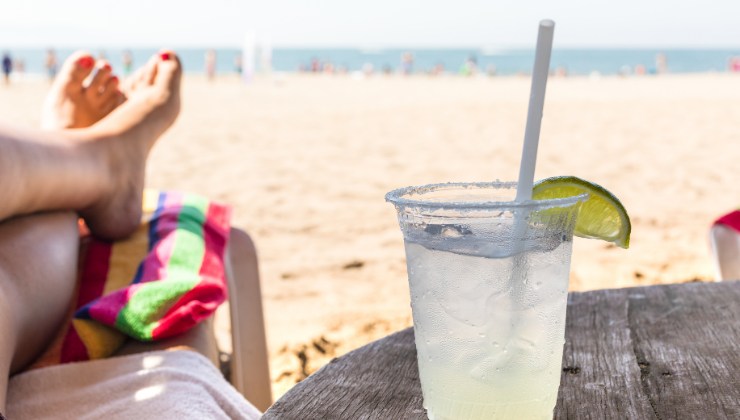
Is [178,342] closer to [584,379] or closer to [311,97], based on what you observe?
[584,379]

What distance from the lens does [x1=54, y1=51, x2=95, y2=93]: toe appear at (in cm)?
247

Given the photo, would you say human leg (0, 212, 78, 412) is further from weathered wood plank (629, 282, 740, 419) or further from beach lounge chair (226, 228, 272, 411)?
weathered wood plank (629, 282, 740, 419)

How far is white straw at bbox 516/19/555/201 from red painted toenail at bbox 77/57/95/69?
2187mm

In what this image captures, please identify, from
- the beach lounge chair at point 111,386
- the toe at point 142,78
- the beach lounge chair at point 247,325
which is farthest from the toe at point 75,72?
the beach lounge chair at point 111,386

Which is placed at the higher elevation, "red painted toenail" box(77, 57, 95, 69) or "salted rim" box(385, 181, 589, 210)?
"salted rim" box(385, 181, 589, 210)

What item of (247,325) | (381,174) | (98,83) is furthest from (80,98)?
(381,174)

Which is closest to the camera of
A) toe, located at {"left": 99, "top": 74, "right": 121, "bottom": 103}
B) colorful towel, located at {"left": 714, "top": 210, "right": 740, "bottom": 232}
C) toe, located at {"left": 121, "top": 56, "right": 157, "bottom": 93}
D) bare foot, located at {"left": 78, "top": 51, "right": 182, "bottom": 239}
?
bare foot, located at {"left": 78, "top": 51, "right": 182, "bottom": 239}

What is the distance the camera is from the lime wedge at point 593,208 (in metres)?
0.73

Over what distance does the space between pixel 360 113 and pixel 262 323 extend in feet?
28.8

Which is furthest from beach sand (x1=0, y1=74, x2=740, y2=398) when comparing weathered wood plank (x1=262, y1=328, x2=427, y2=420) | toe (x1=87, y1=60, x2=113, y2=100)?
weathered wood plank (x1=262, y1=328, x2=427, y2=420)

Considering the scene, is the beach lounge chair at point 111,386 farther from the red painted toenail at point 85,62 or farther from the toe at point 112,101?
the red painted toenail at point 85,62

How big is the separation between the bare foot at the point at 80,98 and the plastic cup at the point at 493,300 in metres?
1.81

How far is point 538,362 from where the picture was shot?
72 centimetres

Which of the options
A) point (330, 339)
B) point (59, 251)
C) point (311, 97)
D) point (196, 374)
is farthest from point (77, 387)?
point (311, 97)
